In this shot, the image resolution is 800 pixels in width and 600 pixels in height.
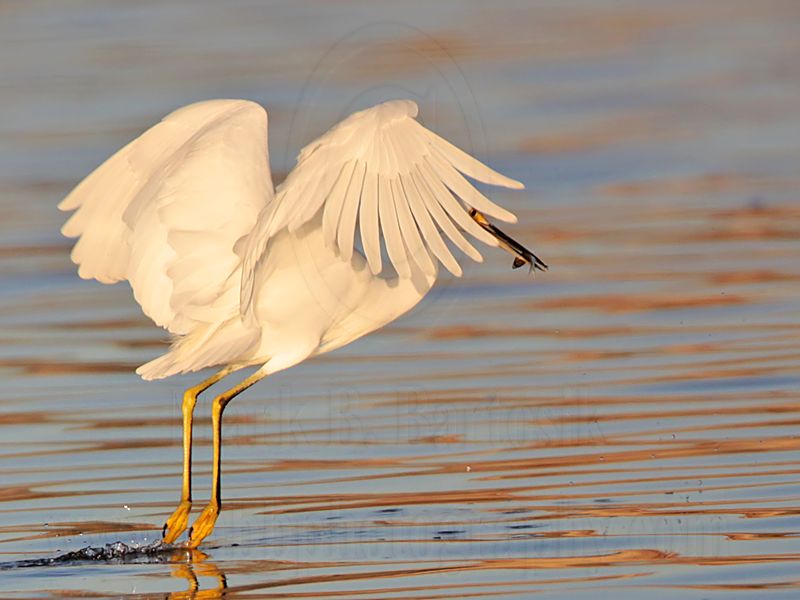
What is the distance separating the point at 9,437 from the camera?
11047 mm

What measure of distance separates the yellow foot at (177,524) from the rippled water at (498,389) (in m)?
0.10

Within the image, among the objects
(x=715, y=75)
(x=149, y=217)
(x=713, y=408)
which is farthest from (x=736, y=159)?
(x=149, y=217)

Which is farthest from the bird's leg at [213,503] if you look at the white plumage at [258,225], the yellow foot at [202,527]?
the white plumage at [258,225]

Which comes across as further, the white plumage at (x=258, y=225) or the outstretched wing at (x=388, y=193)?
the white plumage at (x=258, y=225)

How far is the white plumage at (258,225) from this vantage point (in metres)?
8.63

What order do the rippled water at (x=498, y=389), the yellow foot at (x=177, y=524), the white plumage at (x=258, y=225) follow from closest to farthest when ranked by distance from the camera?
the white plumage at (x=258, y=225)
the rippled water at (x=498, y=389)
the yellow foot at (x=177, y=524)

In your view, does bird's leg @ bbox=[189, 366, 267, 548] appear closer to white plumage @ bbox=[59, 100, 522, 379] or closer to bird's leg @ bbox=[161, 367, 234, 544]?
bird's leg @ bbox=[161, 367, 234, 544]

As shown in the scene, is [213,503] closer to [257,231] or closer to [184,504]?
[184,504]

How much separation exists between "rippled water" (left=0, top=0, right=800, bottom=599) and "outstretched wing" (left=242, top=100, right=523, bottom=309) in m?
1.29

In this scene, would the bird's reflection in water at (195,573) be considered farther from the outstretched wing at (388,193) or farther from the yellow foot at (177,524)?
the outstretched wing at (388,193)

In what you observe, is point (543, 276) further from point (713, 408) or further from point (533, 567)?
point (533, 567)

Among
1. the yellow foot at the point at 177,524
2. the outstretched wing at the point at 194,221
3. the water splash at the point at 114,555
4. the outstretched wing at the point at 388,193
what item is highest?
the outstretched wing at the point at 388,193

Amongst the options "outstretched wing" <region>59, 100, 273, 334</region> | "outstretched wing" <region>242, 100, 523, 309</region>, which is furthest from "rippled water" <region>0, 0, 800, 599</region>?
"outstretched wing" <region>242, 100, 523, 309</region>

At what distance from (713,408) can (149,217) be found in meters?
3.01
